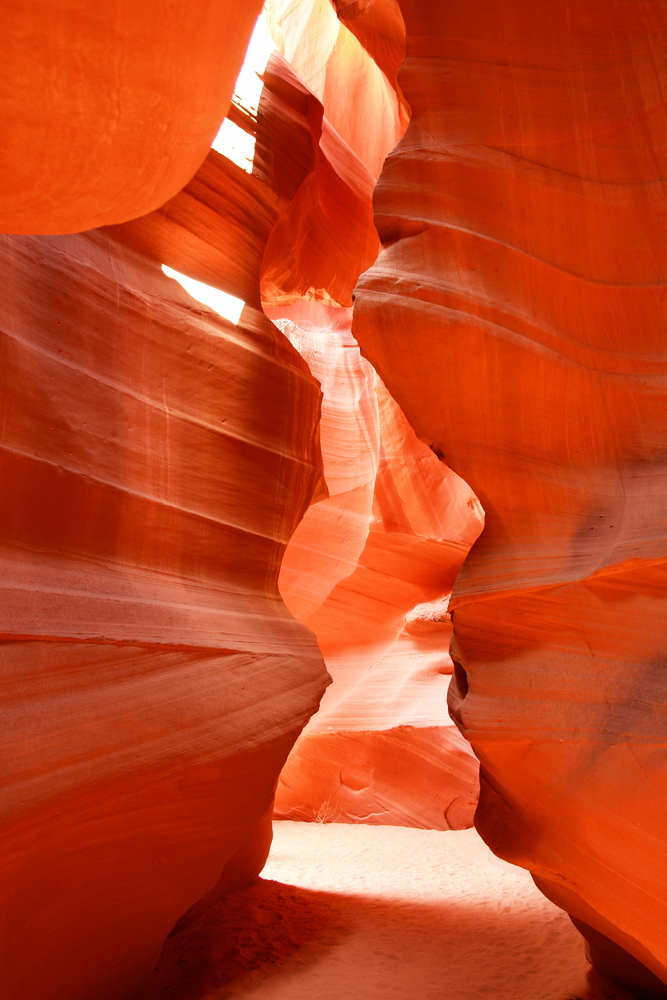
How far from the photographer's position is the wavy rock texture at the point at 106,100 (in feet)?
5.27

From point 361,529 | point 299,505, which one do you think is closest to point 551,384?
point 299,505

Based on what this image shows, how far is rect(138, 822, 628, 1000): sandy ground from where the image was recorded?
15.8ft

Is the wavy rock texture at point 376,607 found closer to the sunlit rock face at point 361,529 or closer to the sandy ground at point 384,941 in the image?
the sunlit rock face at point 361,529

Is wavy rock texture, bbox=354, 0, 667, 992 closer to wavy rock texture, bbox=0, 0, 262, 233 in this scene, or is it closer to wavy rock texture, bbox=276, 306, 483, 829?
wavy rock texture, bbox=0, 0, 262, 233

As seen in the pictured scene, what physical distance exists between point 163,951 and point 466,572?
137 inches

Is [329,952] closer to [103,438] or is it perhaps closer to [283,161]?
[103,438]

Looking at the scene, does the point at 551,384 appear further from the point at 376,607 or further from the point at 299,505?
the point at 376,607

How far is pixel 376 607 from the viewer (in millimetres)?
11086

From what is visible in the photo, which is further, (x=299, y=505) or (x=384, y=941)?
(x=299, y=505)

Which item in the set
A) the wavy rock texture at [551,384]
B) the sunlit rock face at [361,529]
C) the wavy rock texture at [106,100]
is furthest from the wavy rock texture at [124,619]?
the sunlit rock face at [361,529]

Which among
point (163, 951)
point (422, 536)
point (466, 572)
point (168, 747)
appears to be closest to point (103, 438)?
point (168, 747)

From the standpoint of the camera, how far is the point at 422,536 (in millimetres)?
10320

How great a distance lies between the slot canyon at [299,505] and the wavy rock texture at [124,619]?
2 centimetres

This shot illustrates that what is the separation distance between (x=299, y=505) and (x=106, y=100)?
4137 millimetres
